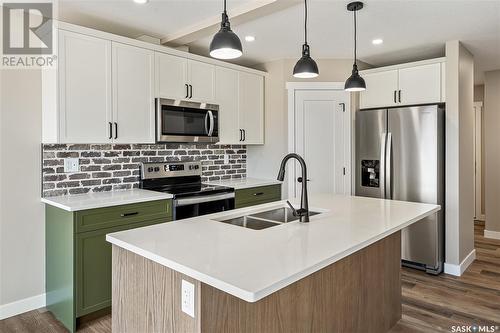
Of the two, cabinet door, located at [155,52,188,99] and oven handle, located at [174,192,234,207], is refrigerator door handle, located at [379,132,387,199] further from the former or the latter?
cabinet door, located at [155,52,188,99]

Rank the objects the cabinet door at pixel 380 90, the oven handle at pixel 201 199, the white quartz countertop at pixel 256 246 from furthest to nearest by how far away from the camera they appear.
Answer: the cabinet door at pixel 380 90, the oven handle at pixel 201 199, the white quartz countertop at pixel 256 246

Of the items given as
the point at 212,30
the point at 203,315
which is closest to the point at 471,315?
the point at 203,315

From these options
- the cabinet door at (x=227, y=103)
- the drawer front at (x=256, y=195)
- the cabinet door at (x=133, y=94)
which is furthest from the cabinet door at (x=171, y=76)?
the drawer front at (x=256, y=195)

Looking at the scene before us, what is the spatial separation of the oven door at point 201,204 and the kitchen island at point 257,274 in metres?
0.96

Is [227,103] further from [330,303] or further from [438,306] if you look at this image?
[438,306]

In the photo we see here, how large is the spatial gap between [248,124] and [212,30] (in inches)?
52.1

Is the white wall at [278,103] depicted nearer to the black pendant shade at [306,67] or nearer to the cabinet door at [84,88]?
the black pendant shade at [306,67]

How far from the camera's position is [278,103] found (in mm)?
4324

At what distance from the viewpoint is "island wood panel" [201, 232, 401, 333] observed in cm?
144

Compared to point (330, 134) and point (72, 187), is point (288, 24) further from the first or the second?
point (72, 187)

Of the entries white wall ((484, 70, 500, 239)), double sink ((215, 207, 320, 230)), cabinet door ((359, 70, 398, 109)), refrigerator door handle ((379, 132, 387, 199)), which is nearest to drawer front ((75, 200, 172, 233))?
double sink ((215, 207, 320, 230))

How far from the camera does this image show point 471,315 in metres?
2.82

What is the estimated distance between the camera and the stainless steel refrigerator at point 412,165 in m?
3.65

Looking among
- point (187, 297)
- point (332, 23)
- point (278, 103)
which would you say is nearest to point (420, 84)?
point (332, 23)
